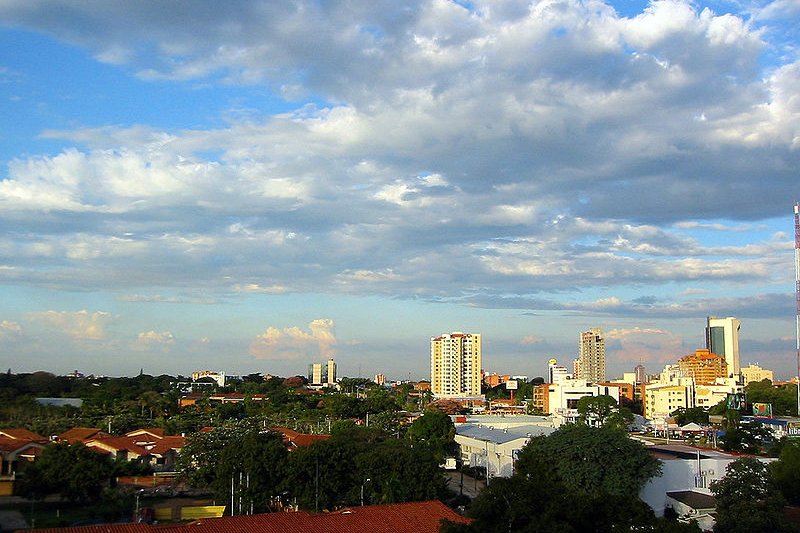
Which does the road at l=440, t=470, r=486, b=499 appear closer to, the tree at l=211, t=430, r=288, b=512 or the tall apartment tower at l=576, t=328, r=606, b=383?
the tree at l=211, t=430, r=288, b=512

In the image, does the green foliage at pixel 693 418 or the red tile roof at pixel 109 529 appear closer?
the red tile roof at pixel 109 529

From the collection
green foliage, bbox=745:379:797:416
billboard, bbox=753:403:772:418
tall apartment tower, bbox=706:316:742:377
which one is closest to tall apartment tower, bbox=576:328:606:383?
tall apartment tower, bbox=706:316:742:377

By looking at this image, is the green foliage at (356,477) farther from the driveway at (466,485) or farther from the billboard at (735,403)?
the billboard at (735,403)

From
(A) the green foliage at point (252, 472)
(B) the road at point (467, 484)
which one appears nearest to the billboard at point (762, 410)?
(B) the road at point (467, 484)

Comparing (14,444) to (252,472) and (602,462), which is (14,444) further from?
(602,462)

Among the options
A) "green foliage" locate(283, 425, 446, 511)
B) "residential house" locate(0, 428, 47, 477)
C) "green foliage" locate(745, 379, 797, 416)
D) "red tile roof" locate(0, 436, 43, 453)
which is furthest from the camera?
"green foliage" locate(745, 379, 797, 416)

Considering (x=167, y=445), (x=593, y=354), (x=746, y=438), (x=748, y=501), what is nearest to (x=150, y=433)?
(x=167, y=445)
